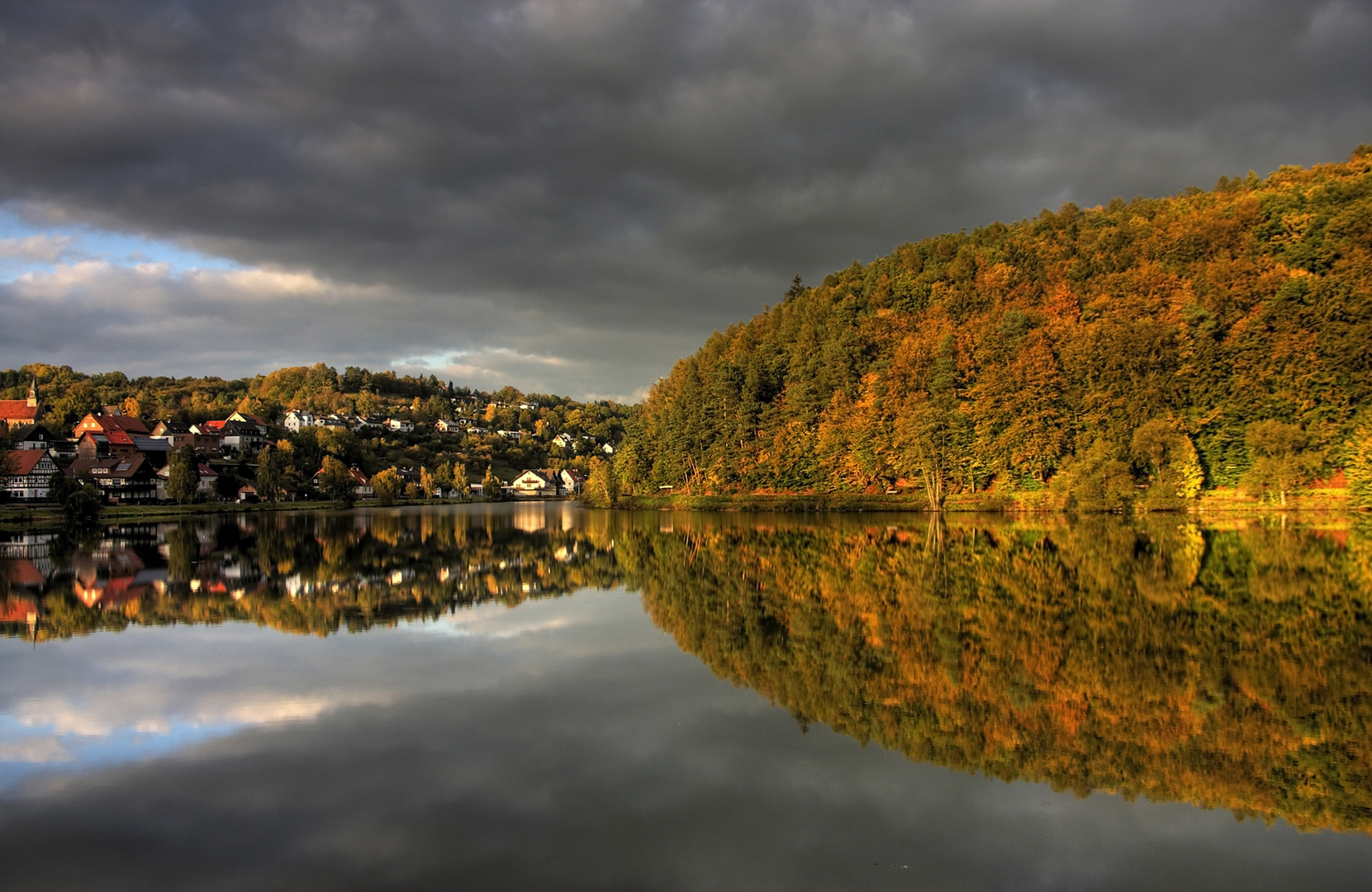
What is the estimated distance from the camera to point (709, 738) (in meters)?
8.12

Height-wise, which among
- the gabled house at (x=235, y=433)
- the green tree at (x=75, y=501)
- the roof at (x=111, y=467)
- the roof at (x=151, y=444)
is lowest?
the green tree at (x=75, y=501)

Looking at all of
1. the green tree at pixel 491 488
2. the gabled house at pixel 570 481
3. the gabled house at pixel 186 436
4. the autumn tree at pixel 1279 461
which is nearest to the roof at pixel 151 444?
the gabled house at pixel 186 436

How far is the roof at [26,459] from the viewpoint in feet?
228

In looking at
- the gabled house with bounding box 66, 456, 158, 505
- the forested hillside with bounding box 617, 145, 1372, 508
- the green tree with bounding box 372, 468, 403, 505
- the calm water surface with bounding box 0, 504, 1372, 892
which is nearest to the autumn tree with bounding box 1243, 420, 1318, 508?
the forested hillside with bounding box 617, 145, 1372, 508

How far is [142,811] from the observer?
645cm

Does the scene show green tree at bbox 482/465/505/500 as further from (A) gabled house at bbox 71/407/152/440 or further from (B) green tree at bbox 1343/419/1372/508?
(B) green tree at bbox 1343/419/1372/508

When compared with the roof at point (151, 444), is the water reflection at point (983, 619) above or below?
below

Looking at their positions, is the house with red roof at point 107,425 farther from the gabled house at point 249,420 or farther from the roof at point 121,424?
the gabled house at point 249,420

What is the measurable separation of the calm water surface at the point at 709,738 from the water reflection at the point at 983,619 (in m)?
0.07

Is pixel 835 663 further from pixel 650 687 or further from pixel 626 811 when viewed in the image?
pixel 626 811

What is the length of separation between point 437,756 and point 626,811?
2399mm

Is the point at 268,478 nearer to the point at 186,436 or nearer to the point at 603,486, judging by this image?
the point at 603,486

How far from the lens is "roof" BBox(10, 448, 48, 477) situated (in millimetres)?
69625

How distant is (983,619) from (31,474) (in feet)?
297
